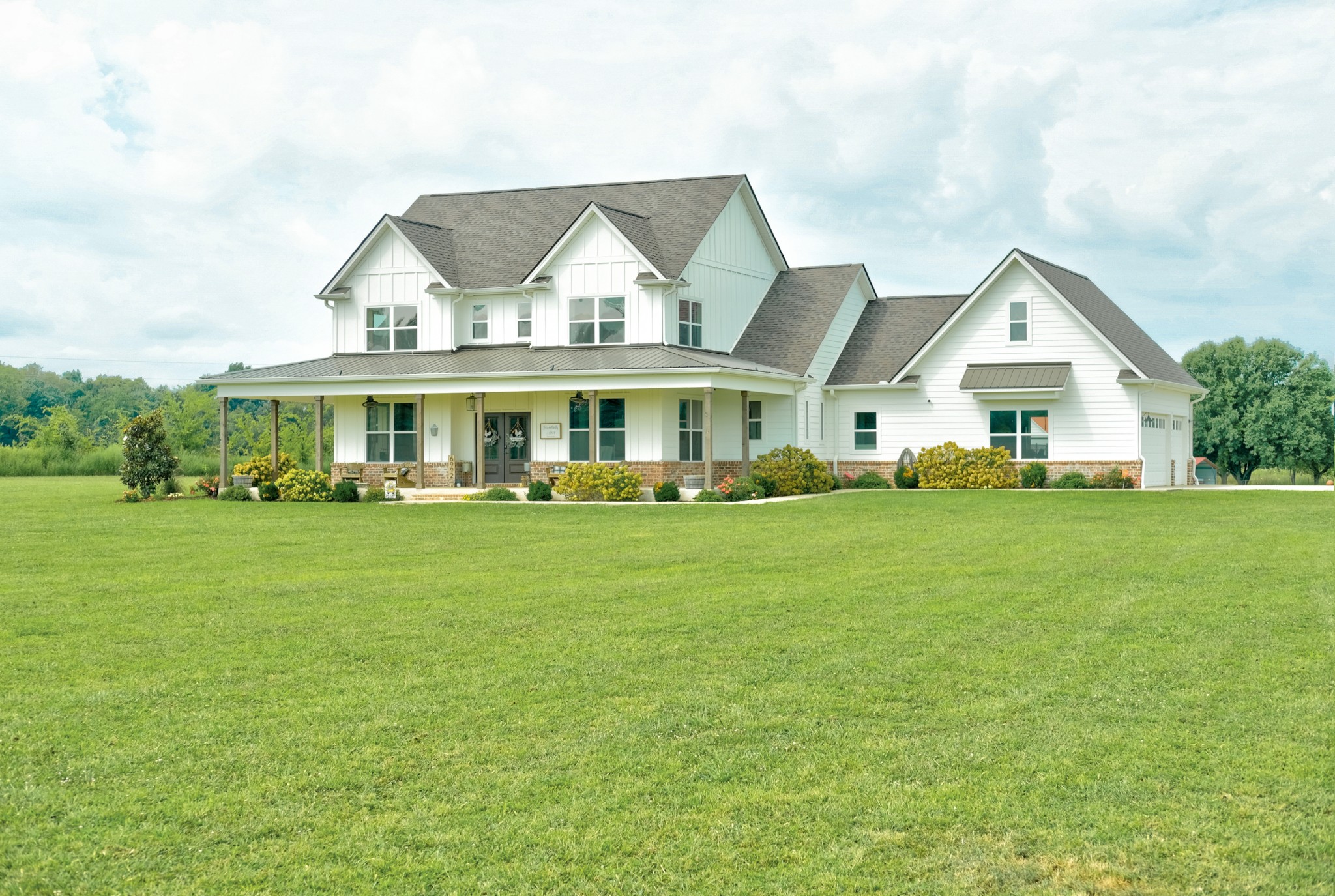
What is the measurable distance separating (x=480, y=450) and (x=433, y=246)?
8.09 metres

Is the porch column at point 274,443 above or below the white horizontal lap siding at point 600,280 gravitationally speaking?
below

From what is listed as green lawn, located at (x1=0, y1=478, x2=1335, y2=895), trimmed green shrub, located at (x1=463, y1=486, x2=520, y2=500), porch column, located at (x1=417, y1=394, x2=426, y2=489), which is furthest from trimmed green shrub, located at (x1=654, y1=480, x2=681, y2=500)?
green lawn, located at (x1=0, y1=478, x2=1335, y2=895)

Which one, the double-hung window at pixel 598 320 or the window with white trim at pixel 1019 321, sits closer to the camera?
the double-hung window at pixel 598 320

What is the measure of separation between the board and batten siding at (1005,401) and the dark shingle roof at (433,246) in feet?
40.9

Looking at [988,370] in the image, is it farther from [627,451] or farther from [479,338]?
[479,338]

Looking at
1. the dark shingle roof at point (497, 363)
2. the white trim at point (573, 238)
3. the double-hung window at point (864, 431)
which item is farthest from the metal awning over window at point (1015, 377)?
the white trim at point (573, 238)

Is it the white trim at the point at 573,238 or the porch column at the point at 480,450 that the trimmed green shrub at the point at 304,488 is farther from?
the white trim at the point at 573,238

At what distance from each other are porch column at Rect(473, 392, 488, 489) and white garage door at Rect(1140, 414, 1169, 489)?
721 inches

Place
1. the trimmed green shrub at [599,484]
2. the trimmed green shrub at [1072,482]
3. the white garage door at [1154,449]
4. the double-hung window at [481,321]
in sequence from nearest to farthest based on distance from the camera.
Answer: the trimmed green shrub at [599,484] < the trimmed green shrub at [1072,482] < the white garage door at [1154,449] < the double-hung window at [481,321]

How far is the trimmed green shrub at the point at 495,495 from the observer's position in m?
31.7

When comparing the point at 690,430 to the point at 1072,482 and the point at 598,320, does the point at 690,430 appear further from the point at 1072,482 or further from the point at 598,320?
the point at 1072,482

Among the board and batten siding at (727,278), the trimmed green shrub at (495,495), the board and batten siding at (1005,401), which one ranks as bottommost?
the trimmed green shrub at (495,495)

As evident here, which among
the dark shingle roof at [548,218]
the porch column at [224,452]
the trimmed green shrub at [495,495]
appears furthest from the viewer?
the dark shingle roof at [548,218]

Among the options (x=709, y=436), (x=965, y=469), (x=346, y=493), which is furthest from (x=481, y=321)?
(x=965, y=469)
